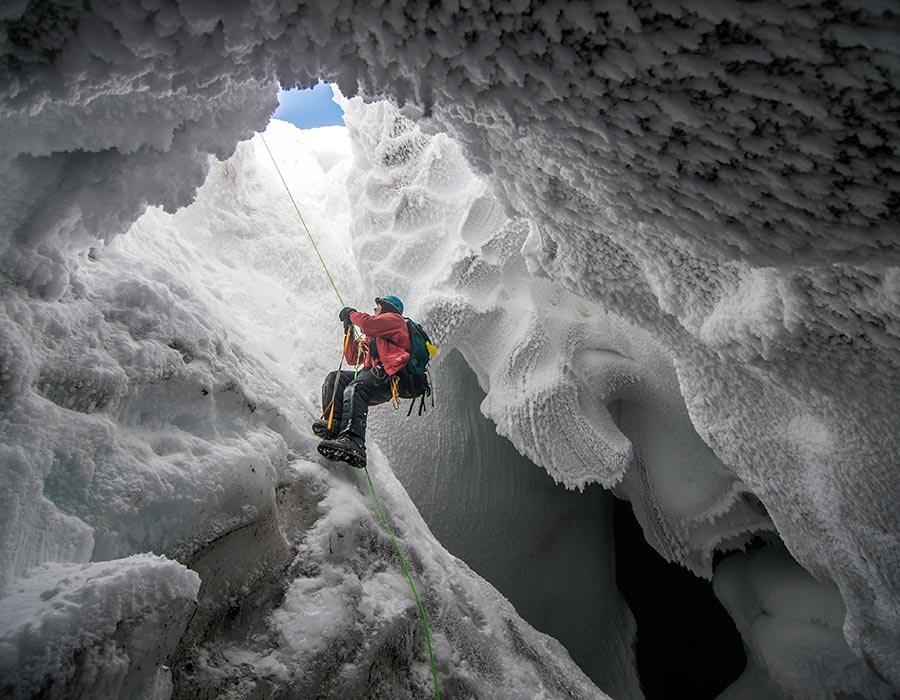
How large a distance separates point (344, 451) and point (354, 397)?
33 centimetres

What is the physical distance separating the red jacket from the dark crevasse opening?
111 inches

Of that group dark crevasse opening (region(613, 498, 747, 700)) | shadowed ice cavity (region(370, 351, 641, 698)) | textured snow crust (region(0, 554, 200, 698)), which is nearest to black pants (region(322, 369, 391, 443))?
shadowed ice cavity (region(370, 351, 641, 698))

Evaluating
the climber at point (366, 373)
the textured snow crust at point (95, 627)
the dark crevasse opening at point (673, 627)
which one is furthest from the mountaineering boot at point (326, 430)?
the dark crevasse opening at point (673, 627)

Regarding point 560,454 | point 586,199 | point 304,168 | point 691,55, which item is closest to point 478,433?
point 560,454

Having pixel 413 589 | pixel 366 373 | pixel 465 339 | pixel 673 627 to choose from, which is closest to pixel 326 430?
pixel 366 373

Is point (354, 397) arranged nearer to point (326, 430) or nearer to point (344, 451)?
point (326, 430)

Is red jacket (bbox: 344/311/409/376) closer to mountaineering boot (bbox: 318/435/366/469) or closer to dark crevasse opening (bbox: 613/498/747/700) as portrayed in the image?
mountaineering boot (bbox: 318/435/366/469)

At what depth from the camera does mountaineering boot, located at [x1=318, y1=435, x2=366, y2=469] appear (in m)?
1.79

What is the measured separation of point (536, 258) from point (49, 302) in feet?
4.33

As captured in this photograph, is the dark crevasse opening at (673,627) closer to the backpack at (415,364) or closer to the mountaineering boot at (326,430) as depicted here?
the backpack at (415,364)

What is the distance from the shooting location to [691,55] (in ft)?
2.10

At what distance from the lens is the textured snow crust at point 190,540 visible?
875 mm

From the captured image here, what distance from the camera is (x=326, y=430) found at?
1936mm

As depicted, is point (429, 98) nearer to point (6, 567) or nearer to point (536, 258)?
point (536, 258)
